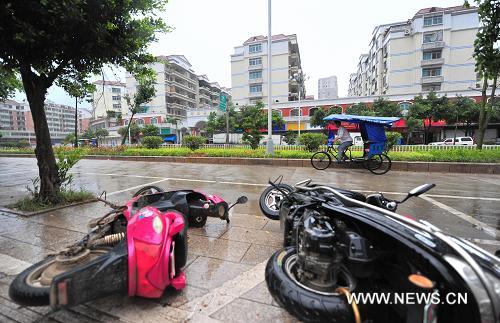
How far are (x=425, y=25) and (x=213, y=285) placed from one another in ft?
159

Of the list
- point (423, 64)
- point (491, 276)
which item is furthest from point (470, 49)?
point (491, 276)

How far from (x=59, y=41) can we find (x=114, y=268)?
4099mm

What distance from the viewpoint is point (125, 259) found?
5.94 ft

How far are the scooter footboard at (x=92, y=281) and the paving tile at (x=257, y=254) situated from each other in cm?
130

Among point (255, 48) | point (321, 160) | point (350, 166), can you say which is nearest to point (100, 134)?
point (255, 48)

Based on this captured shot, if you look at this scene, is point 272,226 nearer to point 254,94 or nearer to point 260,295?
point 260,295

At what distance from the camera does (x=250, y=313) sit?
1.95 meters

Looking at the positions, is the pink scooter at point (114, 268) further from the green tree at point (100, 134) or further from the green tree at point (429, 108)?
the green tree at point (100, 134)

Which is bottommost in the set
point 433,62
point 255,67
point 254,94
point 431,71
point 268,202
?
point 268,202

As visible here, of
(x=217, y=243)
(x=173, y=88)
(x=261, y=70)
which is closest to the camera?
(x=217, y=243)

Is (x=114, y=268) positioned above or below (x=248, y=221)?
above

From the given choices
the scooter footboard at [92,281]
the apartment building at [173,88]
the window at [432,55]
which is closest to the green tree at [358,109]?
the window at [432,55]

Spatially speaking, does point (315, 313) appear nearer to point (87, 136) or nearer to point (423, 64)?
point (423, 64)

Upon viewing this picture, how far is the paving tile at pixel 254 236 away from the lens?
3.29 meters
